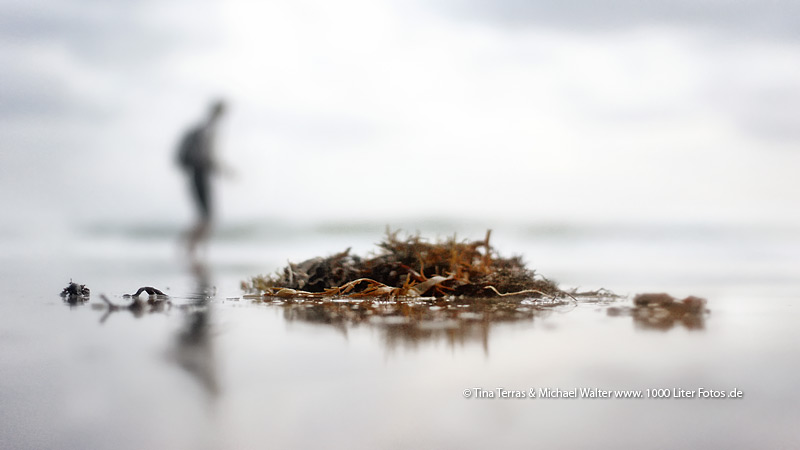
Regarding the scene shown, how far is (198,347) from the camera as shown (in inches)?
59.4

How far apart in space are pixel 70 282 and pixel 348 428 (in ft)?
7.79

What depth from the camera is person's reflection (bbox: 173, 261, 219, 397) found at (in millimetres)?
1194

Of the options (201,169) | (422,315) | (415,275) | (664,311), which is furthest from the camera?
(201,169)

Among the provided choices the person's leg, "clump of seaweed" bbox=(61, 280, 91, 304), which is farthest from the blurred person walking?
"clump of seaweed" bbox=(61, 280, 91, 304)

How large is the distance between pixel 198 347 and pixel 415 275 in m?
1.34

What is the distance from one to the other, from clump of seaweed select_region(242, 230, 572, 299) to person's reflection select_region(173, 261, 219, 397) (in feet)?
1.53

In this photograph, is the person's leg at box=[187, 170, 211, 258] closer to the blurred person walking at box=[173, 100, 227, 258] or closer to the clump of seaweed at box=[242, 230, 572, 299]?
the blurred person walking at box=[173, 100, 227, 258]

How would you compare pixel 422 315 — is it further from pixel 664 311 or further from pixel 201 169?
pixel 201 169

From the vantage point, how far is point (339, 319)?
2002mm

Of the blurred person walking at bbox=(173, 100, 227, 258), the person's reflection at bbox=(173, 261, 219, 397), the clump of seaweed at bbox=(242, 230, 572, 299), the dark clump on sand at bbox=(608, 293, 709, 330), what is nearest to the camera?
the person's reflection at bbox=(173, 261, 219, 397)

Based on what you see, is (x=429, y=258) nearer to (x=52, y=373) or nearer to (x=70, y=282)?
(x=70, y=282)

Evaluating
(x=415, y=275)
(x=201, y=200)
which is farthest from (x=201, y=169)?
(x=415, y=275)

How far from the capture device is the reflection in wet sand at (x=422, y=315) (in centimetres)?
163

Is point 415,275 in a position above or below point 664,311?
above
